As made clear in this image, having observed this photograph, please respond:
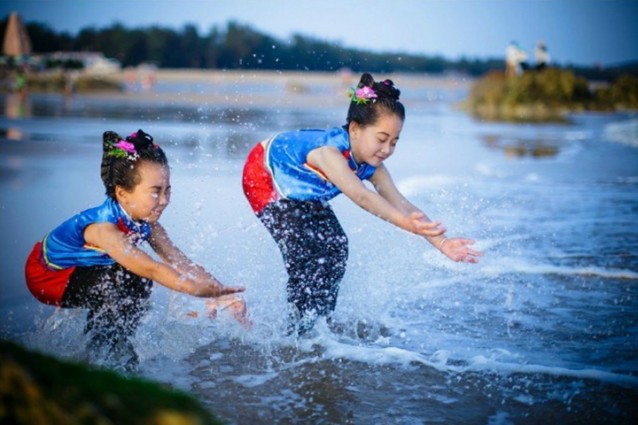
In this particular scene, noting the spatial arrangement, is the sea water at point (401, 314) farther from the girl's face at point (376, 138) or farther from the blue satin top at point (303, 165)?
the girl's face at point (376, 138)

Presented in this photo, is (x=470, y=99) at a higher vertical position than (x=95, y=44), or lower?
lower

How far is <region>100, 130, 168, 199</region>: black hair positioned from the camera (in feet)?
11.6

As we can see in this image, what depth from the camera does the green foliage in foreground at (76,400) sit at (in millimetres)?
1200

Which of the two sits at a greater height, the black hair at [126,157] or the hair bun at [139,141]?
the hair bun at [139,141]

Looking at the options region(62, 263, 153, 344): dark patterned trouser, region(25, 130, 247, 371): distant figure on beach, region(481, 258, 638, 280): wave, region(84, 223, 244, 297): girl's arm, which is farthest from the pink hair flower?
region(481, 258, 638, 280): wave

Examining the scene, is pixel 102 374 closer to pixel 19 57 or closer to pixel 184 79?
pixel 19 57

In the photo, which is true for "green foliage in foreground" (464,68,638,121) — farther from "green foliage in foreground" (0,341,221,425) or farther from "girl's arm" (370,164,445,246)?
"green foliage in foreground" (0,341,221,425)

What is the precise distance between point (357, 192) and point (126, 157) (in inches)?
50.9

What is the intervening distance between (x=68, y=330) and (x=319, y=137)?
1894 millimetres

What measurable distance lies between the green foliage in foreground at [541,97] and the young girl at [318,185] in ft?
85.2

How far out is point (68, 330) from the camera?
3969 millimetres

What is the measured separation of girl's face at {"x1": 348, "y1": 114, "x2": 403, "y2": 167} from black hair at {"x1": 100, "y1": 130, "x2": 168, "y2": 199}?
1181mm

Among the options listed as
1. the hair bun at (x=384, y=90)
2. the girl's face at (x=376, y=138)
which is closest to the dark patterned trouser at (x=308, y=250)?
the girl's face at (x=376, y=138)

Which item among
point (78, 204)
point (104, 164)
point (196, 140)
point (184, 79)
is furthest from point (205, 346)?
point (184, 79)
